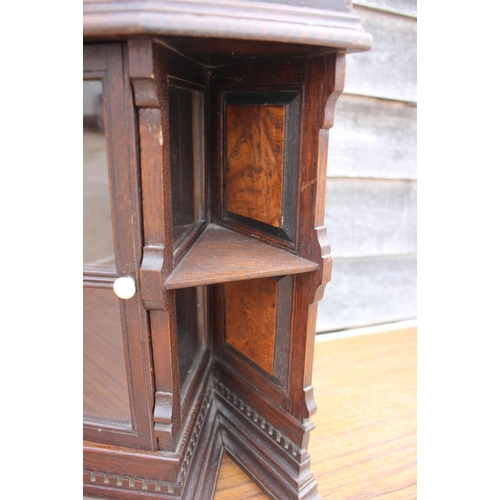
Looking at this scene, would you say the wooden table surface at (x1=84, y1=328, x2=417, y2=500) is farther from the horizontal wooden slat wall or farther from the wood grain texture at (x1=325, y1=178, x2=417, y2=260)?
the wood grain texture at (x1=325, y1=178, x2=417, y2=260)

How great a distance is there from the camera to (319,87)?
725 millimetres

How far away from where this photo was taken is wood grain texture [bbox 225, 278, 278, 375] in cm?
95

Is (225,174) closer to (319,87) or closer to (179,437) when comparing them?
(319,87)

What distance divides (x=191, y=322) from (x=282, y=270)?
1.17 ft

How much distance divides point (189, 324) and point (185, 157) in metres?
0.39

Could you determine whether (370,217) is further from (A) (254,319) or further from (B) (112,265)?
(B) (112,265)

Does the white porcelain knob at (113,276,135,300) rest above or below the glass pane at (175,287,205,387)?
above

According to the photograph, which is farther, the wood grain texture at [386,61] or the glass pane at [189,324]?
the wood grain texture at [386,61]

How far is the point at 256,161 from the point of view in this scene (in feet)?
2.95

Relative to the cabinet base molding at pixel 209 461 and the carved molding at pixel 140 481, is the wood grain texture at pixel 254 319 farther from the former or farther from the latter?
the carved molding at pixel 140 481

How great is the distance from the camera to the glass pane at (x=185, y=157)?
2.63 ft

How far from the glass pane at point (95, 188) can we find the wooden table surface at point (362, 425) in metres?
0.63

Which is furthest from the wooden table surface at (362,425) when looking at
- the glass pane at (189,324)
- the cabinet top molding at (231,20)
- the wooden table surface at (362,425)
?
the cabinet top molding at (231,20)

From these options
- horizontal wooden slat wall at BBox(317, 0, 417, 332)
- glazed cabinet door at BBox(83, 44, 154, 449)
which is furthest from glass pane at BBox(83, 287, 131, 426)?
horizontal wooden slat wall at BBox(317, 0, 417, 332)
